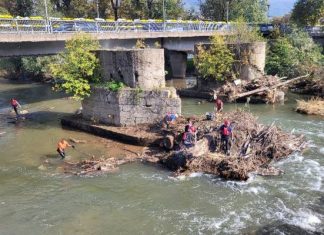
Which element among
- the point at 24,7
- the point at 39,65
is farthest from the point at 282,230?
the point at 24,7

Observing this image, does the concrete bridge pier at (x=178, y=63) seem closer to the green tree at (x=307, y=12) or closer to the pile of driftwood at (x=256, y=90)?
the pile of driftwood at (x=256, y=90)

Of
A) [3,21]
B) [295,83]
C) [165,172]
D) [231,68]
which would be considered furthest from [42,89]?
[165,172]

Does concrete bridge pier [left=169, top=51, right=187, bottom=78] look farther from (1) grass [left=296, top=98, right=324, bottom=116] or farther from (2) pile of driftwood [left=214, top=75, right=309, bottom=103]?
(1) grass [left=296, top=98, right=324, bottom=116]

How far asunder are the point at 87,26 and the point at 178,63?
701 inches

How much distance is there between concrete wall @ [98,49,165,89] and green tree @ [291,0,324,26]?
31.3 metres

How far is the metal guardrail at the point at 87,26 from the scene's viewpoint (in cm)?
2588

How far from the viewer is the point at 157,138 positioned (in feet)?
68.7

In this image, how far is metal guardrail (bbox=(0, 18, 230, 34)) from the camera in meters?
25.9

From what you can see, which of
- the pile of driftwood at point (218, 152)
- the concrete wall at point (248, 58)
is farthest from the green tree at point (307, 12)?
the pile of driftwood at point (218, 152)

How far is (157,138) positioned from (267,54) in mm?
23025

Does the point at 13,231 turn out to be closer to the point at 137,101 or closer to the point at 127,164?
the point at 127,164

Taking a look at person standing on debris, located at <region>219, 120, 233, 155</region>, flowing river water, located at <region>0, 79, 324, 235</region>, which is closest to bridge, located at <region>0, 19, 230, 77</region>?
flowing river water, located at <region>0, 79, 324, 235</region>

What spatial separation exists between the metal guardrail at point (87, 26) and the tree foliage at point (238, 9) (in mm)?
16209

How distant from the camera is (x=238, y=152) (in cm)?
1853
